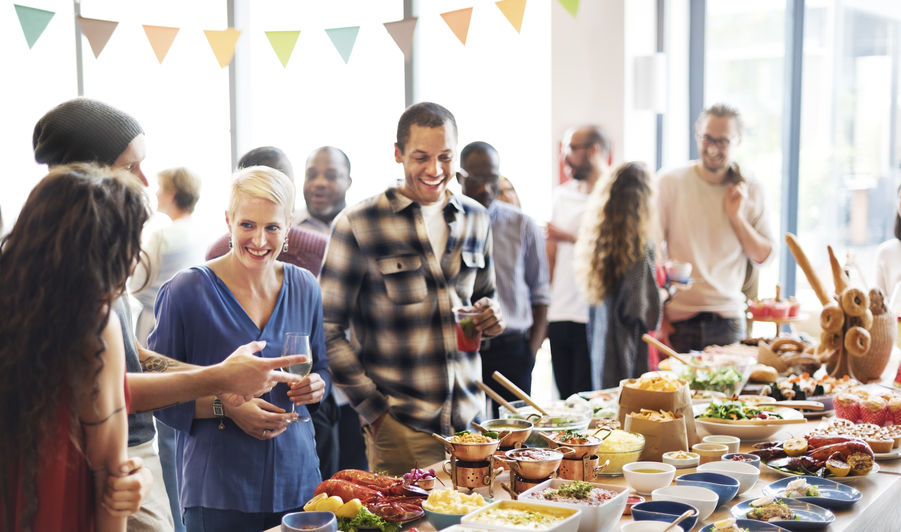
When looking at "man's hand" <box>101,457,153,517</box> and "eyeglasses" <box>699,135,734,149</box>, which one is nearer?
"man's hand" <box>101,457,153,517</box>

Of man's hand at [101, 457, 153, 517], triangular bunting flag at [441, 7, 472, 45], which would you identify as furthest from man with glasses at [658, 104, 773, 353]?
man's hand at [101, 457, 153, 517]

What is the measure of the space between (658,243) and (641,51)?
2.38m

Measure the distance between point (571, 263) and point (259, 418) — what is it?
3.09 meters

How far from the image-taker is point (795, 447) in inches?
89.5

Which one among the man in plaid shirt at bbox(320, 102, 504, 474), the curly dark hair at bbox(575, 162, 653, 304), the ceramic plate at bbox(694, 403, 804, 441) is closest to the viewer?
the ceramic plate at bbox(694, 403, 804, 441)

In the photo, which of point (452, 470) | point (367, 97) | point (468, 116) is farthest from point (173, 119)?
point (452, 470)

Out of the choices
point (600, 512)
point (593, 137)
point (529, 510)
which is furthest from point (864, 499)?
point (593, 137)

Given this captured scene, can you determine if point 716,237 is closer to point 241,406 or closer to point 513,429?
point 513,429

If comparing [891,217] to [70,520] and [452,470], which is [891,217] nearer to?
[452,470]

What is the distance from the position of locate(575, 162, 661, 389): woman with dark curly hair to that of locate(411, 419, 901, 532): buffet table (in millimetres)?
1812

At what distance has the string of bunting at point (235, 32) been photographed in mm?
4684

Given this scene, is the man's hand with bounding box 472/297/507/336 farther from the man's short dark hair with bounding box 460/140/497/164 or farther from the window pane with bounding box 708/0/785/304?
the window pane with bounding box 708/0/785/304

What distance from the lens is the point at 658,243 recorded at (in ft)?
15.0

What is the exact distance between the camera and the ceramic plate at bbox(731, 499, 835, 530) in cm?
181
